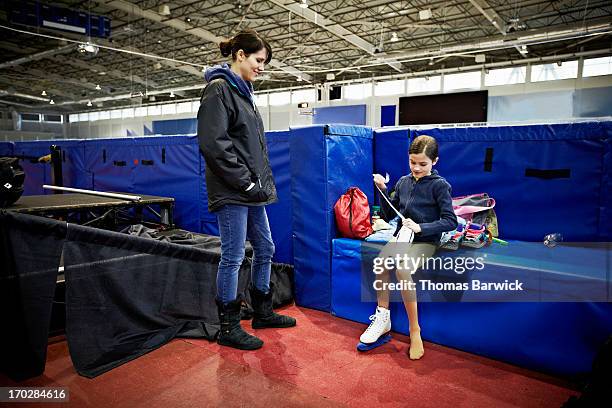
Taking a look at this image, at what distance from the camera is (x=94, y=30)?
8281 millimetres

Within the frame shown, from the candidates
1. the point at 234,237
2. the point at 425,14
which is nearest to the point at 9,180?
the point at 234,237

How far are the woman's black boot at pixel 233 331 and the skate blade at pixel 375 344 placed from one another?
0.54m

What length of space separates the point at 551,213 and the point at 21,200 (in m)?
4.26

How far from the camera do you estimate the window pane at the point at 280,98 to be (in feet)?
56.5

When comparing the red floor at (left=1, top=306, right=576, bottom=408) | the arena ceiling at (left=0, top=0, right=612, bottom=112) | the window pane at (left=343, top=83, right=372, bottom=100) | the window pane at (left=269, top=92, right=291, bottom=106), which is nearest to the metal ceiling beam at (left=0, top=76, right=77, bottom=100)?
the arena ceiling at (left=0, top=0, right=612, bottom=112)

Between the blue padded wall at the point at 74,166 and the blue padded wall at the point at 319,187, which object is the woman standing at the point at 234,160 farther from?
the blue padded wall at the point at 74,166

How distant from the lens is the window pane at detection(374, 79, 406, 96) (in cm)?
1432

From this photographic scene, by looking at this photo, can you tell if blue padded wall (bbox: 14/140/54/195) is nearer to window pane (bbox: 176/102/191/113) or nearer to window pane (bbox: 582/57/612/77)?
window pane (bbox: 582/57/612/77)

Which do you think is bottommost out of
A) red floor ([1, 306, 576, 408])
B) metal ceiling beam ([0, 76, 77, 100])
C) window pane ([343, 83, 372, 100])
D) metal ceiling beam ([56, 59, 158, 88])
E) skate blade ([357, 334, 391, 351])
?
red floor ([1, 306, 576, 408])

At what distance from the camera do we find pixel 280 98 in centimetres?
1748

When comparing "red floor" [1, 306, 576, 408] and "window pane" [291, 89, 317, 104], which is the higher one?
"window pane" [291, 89, 317, 104]

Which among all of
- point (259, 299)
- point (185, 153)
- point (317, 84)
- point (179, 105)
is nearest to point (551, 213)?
point (259, 299)

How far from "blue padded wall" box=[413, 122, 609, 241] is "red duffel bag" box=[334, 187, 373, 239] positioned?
0.63 m

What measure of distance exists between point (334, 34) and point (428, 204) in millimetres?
9772
